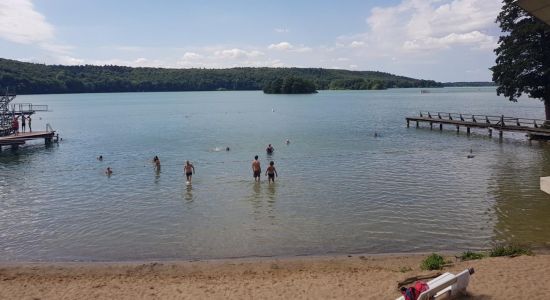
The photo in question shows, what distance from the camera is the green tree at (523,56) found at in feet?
131

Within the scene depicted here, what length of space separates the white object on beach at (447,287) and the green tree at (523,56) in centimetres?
3561

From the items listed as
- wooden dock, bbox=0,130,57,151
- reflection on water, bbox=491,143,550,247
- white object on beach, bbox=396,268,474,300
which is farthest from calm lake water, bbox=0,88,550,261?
white object on beach, bbox=396,268,474,300

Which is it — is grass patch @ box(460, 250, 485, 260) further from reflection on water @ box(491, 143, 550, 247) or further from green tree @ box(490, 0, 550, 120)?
green tree @ box(490, 0, 550, 120)

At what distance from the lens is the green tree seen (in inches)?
1566

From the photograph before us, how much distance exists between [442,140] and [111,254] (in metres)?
36.3

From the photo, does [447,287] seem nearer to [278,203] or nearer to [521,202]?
[278,203]

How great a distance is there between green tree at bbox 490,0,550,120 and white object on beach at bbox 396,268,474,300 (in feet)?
117

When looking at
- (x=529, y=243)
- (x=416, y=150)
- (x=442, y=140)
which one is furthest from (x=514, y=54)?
(x=529, y=243)

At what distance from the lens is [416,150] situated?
3816 cm

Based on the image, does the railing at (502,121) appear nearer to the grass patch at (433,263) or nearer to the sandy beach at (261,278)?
the grass patch at (433,263)

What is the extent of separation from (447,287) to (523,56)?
38.0 meters

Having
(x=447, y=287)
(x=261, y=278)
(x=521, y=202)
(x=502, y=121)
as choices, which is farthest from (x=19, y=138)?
(x=502, y=121)

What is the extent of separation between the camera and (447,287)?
9.87 m

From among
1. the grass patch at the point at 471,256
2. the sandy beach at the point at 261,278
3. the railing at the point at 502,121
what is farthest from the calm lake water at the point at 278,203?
the railing at the point at 502,121
